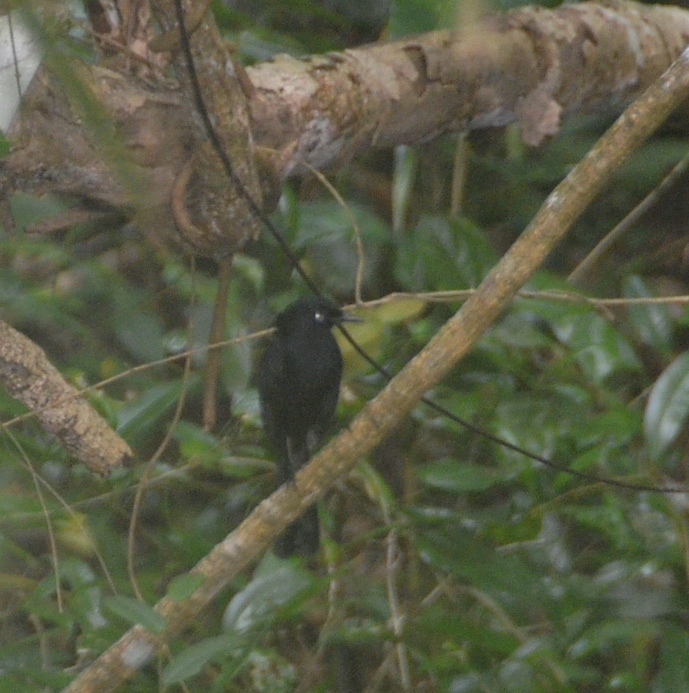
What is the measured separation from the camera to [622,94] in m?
3.27

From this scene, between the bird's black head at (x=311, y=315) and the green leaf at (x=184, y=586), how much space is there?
97 cm

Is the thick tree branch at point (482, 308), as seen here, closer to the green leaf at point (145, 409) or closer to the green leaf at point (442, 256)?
the green leaf at point (145, 409)

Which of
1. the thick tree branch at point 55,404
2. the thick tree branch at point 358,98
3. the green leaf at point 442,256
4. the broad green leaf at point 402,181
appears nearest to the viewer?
the thick tree branch at point 55,404

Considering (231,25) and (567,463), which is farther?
(231,25)

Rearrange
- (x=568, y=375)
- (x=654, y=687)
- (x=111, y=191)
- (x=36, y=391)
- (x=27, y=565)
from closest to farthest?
(x=36, y=391), (x=111, y=191), (x=654, y=687), (x=568, y=375), (x=27, y=565)

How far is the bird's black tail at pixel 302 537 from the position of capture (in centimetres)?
269

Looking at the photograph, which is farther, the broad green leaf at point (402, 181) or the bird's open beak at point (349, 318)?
the broad green leaf at point (402, 181)

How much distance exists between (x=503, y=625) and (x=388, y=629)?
0.31 metres

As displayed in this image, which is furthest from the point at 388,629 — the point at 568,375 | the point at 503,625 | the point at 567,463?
the point at 568,375

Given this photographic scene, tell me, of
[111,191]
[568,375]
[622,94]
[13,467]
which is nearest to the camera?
[111,191]

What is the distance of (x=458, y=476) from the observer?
2461 millimetres

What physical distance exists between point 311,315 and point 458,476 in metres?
0.58

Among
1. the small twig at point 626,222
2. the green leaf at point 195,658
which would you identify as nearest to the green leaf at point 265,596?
the green leaf at point 195,658

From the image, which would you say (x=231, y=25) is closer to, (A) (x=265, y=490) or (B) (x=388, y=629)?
(A) (x=265, y=490)
